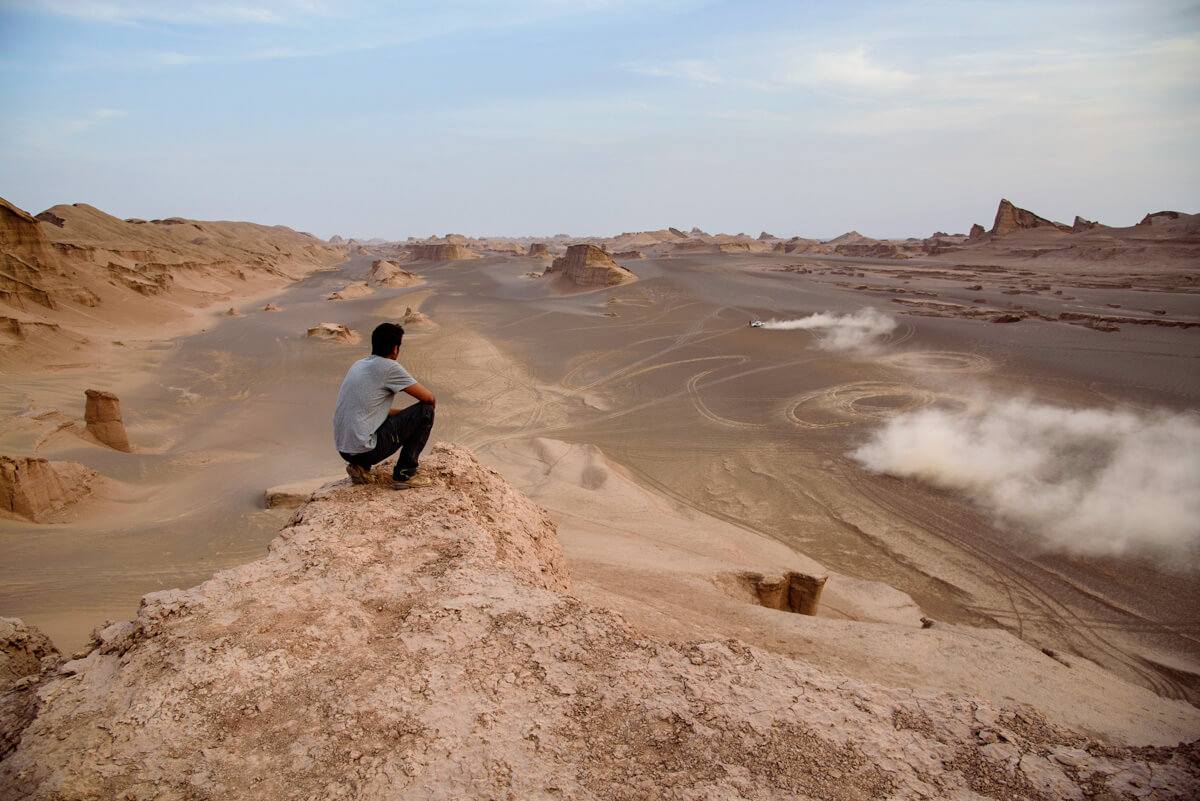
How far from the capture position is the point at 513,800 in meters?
1.98

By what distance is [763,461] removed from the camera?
10703 mm

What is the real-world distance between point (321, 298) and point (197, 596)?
3478 cm

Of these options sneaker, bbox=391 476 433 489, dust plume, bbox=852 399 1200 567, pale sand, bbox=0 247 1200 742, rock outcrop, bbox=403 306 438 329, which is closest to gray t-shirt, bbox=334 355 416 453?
sneaker, bbox=391 476 433 489

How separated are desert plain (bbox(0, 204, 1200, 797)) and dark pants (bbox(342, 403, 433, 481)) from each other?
0.26 metres

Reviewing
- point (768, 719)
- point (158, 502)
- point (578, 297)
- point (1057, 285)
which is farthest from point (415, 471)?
point (1057, 285)

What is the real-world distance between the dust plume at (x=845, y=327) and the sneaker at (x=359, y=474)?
1649 cm

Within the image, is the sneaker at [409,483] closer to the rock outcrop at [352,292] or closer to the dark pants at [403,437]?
the dark pants at [403,437]

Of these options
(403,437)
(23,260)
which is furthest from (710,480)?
(23,260)

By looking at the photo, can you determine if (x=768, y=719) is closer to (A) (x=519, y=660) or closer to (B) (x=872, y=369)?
(A) (x=519, y=660)

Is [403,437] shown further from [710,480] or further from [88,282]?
[88,282]

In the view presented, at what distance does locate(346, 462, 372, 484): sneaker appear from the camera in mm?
4059

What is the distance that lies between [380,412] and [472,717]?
7.11 feet

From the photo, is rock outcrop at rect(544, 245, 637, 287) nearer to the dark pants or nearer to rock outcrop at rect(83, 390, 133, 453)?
rock outcrop at rect(83, 390, 133, 453)

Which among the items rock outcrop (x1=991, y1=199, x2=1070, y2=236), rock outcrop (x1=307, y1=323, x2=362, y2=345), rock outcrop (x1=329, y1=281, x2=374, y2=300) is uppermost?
rock outcrop (x1=991, y1=199, x2=1070, y2=236)
